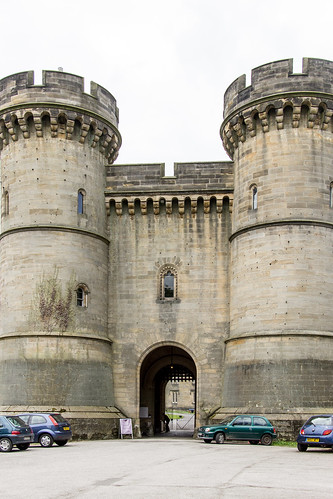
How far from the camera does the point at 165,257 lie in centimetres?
3116

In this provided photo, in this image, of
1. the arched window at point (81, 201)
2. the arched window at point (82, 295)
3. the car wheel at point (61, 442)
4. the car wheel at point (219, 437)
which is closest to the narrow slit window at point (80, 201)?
the arched window at point (81, 201)

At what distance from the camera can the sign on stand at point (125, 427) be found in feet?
Answer: 94.4

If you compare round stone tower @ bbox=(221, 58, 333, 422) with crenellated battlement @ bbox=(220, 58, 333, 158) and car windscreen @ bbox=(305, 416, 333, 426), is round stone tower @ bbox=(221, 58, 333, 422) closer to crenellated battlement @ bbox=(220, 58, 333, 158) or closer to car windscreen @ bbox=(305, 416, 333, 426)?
crenellated battlement @ bbox=(220, 58, 333, 158)

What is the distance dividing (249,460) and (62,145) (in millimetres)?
17109

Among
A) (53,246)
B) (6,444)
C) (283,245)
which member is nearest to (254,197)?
(283,245)

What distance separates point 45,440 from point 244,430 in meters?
7.01

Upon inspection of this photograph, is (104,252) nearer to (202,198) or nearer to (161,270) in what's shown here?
(161,270)

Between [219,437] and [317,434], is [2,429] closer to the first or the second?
[219,437]

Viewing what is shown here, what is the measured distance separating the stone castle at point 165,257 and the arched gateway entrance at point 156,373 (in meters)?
0.27

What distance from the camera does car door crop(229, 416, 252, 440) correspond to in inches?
976

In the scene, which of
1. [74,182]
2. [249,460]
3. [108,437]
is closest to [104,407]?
[108,437]

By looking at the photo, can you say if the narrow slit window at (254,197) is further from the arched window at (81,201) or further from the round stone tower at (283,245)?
the arched window at (81,201)

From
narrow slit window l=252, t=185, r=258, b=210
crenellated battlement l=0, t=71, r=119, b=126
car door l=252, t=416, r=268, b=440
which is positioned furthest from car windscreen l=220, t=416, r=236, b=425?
crenellated battlement l=0, t=71, r=119, b=126

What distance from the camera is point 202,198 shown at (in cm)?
3105
